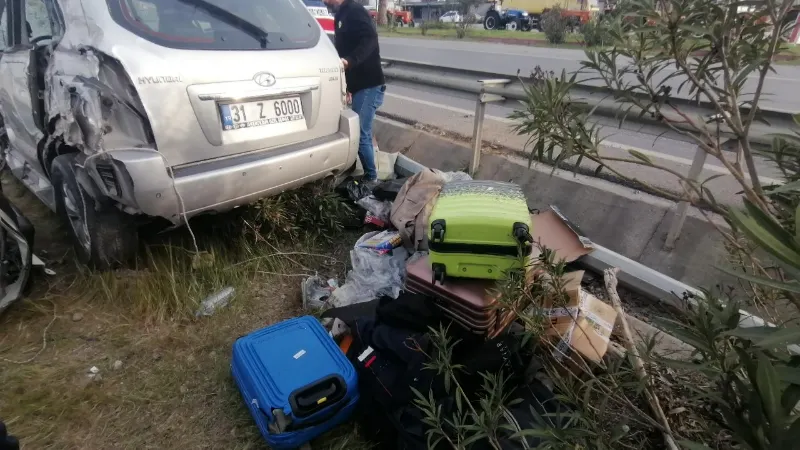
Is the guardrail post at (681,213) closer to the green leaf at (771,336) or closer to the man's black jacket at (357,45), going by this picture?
the green leaf at (771,336)

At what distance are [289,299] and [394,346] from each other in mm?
1137

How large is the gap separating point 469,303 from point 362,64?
2.71 metres

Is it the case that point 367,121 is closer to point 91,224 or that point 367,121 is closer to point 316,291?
point 316,291

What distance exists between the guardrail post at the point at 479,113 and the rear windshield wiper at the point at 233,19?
1713 mm

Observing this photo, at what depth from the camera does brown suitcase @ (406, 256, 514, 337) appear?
7.47 feet

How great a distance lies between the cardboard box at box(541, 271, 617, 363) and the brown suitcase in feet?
0.78

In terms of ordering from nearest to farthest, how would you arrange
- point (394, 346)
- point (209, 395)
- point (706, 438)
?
point (706, 438) < point (394, 346) < point (209, 395)

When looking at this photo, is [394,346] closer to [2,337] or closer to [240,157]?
[240,157]

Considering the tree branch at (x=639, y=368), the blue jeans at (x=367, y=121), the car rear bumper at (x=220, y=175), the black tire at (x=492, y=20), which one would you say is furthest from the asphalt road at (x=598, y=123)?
the black tire at (x=492, y=20)

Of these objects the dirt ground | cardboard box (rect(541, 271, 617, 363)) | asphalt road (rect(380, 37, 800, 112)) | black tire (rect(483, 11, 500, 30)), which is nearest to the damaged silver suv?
the dirt ground

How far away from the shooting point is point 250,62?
2.80 m

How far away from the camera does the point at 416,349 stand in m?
2.08

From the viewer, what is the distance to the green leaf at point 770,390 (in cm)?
75

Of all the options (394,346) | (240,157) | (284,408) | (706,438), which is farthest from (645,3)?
(240,157)
